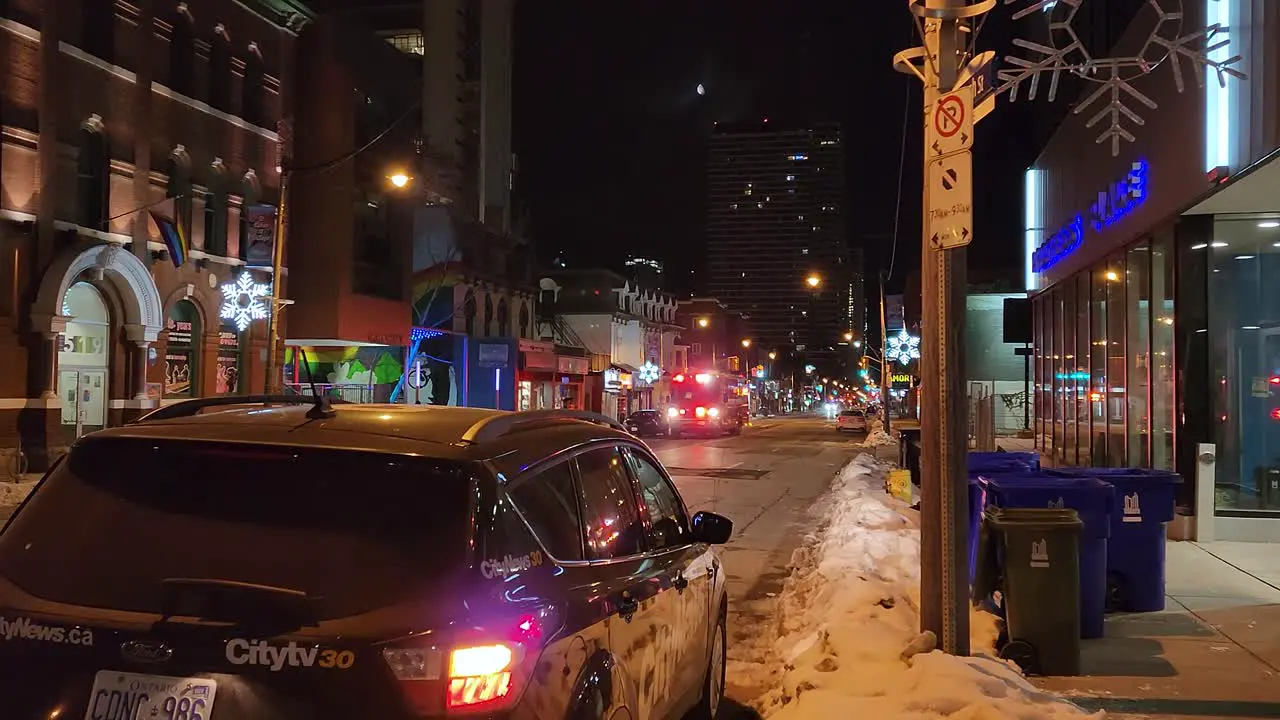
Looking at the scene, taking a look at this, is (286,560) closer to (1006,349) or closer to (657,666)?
(657,666)

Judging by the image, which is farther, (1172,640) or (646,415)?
(646,415)

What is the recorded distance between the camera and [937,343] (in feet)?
21.1

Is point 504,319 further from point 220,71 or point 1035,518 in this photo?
point 1035,518

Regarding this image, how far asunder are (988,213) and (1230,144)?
4616cm

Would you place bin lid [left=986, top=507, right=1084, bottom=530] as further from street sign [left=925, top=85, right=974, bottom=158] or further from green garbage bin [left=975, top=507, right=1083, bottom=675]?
street sign [left=925, top=85, right=974, bottom=158]

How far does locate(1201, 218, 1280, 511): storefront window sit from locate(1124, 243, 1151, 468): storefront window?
1.31 metres

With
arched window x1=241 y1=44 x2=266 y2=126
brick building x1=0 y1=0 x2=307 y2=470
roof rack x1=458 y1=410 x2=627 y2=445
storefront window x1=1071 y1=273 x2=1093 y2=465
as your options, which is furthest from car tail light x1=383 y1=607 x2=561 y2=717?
arched window x1=241 y1=44 x2=266 y2=126

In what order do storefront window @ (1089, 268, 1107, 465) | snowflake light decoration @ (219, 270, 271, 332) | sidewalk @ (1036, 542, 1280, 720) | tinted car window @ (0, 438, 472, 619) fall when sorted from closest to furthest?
tinted car window @ (0, 438, 472, 619)
sidewalk @ (1036, 542, 1280, 720)
storefront window @ (1089, 268, 1107, 465)
snowflake light decoration @ (219, 270, 271, 332)

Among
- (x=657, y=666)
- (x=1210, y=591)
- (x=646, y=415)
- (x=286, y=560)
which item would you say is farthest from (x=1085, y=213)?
(x=646, y=415)

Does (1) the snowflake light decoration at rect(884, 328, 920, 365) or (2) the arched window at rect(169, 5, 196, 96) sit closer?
(2) the arched window at rect(169, 5, 196, 96)

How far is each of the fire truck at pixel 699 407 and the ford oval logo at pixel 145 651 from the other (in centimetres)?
4446

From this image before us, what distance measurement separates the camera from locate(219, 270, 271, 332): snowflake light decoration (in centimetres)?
2730

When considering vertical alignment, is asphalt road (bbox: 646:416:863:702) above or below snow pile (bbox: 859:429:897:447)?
below

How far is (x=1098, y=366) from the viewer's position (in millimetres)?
18219
